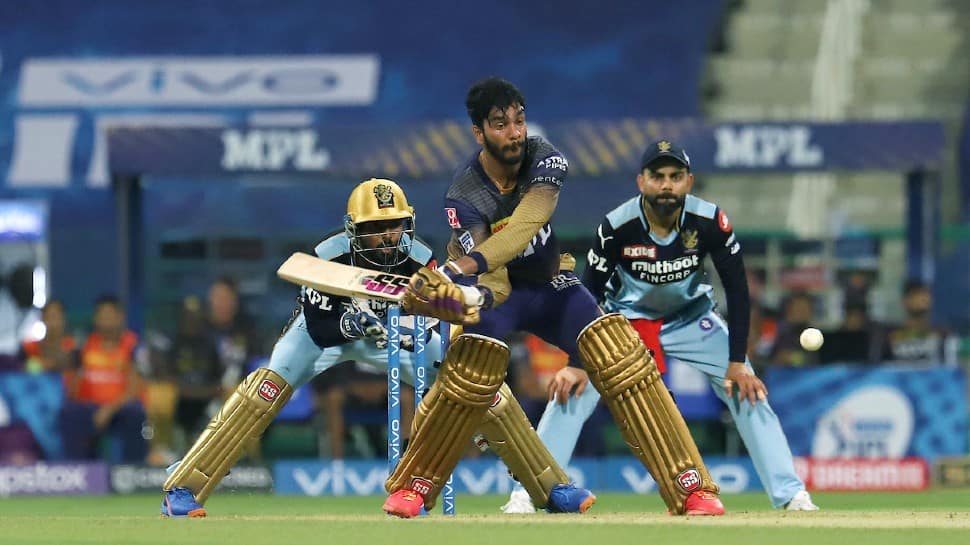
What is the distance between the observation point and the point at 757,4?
18500 mm

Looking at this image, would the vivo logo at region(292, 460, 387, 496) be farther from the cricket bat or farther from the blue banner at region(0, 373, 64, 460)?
the cricket bat

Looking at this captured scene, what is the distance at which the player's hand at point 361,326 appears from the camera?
7.93m

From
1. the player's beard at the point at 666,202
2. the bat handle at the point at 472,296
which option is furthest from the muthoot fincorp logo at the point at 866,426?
the bat handle at the point at 472,296

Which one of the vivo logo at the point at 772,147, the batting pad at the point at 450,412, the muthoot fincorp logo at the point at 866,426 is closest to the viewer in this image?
the batting pad at the point at 450,412

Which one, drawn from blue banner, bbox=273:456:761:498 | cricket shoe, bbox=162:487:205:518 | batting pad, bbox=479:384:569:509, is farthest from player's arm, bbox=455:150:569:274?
blue banner, bbox=273:456:761:498

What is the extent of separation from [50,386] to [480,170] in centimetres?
683

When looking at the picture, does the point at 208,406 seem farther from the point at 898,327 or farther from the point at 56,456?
the point at 898,327

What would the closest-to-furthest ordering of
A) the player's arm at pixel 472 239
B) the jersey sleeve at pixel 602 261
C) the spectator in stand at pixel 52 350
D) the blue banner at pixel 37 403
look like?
the player's arm at pixel 472 239, the jersey sleeve at pixel 602 261, the blue banner at pixel 37 403, the spectator in stand at pixel 52 350

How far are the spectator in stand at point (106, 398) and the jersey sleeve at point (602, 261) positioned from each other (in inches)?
227

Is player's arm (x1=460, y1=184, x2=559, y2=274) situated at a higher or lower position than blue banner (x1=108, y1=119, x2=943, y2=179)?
lower

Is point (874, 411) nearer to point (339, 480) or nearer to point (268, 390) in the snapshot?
point (339, 480)

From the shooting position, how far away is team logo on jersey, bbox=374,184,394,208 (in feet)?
26.2

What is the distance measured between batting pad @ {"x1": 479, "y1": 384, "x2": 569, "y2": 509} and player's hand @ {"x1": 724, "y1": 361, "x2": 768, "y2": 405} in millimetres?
1084

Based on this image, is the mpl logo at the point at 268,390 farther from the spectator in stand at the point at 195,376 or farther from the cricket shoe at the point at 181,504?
the spectator in stand at the point at 195,376
